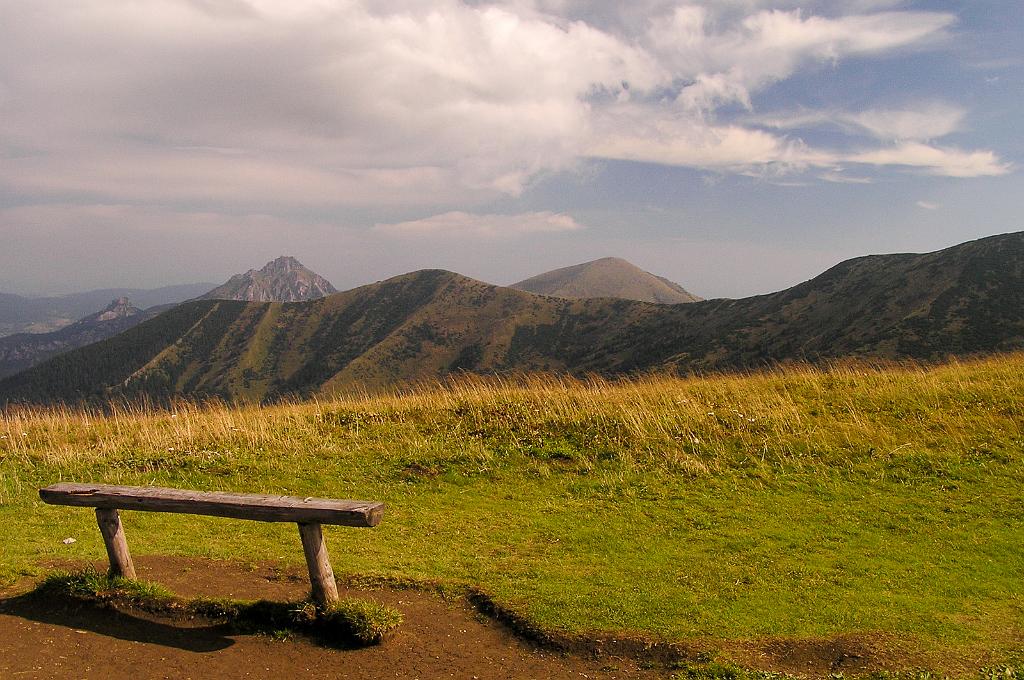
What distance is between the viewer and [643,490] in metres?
11.2

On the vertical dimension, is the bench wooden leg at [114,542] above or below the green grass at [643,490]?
above

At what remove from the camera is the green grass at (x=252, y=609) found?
6.37 meters

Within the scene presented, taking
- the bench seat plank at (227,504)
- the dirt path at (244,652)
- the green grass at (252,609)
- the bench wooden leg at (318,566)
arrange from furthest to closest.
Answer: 1. the bench wooden leg at (318,566)
2. the green grass at (252,609)
3. the bench seat plank at (227,504)
4. the dirt path at (244,652)

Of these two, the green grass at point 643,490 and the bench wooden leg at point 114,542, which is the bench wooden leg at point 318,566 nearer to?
the green grass at point 643,490

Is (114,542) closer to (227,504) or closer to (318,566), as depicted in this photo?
(227,504)

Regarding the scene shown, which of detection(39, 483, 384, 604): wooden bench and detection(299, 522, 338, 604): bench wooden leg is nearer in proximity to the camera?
detection(39, 483, 384, 604): wooden bench

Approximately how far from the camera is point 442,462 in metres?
13.0

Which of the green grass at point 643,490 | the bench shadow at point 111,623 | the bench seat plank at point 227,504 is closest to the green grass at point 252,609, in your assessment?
the bench shadow at point 111,623

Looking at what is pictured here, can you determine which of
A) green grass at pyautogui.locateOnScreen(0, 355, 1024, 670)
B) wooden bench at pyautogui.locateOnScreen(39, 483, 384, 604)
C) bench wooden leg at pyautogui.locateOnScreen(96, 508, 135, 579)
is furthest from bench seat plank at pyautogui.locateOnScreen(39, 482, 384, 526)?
green grass at pyautogui.locateOnScreen(0, 355, 1024, 670)

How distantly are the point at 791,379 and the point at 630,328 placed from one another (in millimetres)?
143688

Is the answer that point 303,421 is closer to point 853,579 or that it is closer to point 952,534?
point 853,579

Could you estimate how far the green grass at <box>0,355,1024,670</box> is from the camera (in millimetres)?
7148

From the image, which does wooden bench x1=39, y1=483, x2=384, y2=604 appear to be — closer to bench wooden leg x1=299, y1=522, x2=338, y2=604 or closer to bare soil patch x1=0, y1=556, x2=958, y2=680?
bench wooden leg x1=299, y1=522, x2=338, y2=604

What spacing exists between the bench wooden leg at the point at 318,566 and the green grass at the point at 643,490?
1370 millimetres
